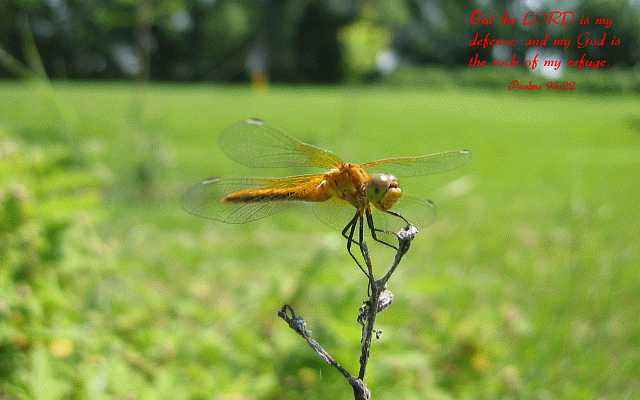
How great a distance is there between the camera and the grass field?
1352mm

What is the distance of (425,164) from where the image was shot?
30.1 inches

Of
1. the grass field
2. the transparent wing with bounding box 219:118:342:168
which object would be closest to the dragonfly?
the transparent wing with bounding box 219:118:342:168

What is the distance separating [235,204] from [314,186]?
16 centimetres

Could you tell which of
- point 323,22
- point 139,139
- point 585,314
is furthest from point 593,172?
point 323,22

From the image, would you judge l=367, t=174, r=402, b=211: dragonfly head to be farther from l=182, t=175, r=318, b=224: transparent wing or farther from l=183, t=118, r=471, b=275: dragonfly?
l=182, t=175, r=318, b=224: transparent wing

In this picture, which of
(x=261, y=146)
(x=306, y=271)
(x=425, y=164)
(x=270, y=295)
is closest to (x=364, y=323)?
(x=425, y=164)

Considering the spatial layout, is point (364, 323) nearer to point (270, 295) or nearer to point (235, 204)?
point (235, 204)

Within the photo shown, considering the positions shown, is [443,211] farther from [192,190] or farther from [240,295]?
[192,190]

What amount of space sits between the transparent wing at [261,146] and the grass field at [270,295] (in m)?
0.52

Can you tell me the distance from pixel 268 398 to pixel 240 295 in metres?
1.35

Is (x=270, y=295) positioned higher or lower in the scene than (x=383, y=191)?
lower

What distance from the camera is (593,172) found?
247 inches

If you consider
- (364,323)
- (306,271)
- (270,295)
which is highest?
(364,323)

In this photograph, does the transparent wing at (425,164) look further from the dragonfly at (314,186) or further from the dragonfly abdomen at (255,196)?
the dragonfly abdomen at (255,196)
